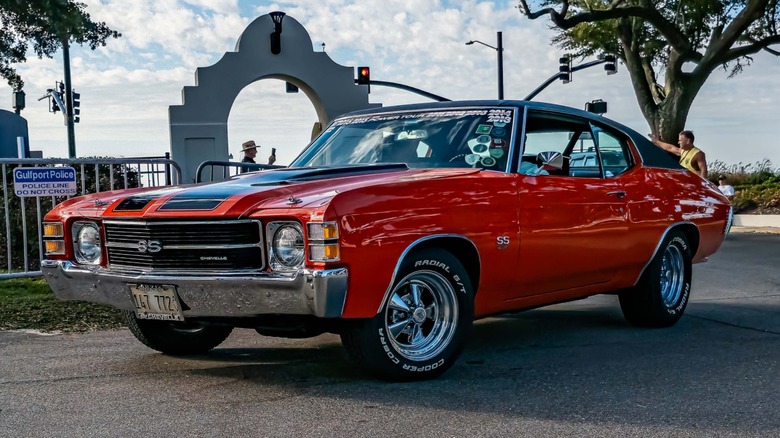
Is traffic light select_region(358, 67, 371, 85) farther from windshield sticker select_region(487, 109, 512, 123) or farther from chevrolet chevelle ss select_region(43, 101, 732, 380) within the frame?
windshield sticker select_region(487, 109, 512, 123)

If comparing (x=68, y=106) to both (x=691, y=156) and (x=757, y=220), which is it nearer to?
(x=757, y=220)

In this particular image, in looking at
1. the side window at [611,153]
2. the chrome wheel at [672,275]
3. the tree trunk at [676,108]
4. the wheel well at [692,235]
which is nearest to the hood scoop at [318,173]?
the side window at [611,153]

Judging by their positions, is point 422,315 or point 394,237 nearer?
point 394,237

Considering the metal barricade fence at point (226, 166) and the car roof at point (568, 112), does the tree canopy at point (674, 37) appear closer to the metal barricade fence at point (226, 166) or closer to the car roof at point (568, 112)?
the metal barricade fence at point (226, 166)

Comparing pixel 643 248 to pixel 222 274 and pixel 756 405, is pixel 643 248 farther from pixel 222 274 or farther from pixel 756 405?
pixel 222 274

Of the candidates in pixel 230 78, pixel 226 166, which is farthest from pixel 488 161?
pixel 230 78

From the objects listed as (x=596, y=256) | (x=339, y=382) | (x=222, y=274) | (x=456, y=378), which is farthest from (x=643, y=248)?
(x=222, y=274)

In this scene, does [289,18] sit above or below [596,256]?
above

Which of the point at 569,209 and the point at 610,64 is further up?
the point at 610,64

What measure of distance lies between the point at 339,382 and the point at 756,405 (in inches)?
86.1

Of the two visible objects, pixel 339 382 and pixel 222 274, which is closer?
pixel 222 274

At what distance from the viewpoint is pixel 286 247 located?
5.19m

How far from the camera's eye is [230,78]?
22.6 metres

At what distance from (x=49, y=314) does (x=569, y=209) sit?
14.7ft
